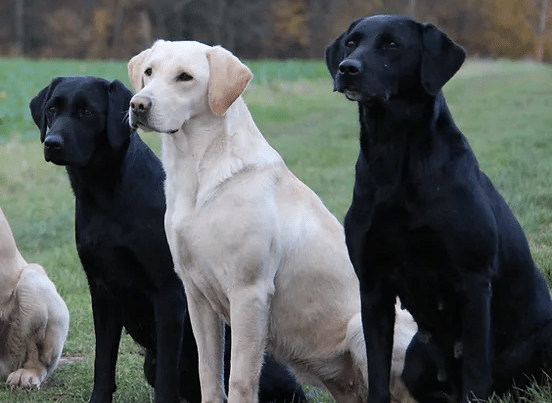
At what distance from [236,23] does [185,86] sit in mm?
51620

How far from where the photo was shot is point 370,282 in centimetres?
389

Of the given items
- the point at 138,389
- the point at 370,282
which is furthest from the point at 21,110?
the point at 370,282

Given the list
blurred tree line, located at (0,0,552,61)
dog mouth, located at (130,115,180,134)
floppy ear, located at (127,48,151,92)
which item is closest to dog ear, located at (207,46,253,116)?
dog mouth, located at (130,115,180,134)

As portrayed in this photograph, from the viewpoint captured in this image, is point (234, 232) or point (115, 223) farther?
point (115, 223)

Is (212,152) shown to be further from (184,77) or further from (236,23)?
(236,23)

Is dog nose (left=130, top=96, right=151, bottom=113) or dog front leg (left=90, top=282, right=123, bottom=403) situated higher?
dog nose (left=130, top=96, right=151, bottom=113)

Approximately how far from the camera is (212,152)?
419 cm

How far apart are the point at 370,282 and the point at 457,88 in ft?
70.0

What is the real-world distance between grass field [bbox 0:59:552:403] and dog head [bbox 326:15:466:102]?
1336 mm

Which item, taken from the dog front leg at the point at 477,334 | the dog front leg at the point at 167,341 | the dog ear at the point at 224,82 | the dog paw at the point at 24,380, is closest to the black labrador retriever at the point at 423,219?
the dog front leg at the point at 477,334

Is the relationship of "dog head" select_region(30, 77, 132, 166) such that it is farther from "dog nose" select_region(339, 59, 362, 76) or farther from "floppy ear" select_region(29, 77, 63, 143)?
"dog nose" select_region(339, 59, 362, 76)

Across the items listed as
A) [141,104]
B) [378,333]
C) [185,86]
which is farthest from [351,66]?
[378,333]

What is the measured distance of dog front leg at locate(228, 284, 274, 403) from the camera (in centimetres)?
404

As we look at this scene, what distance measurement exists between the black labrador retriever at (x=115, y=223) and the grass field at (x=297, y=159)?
22.4 inches
